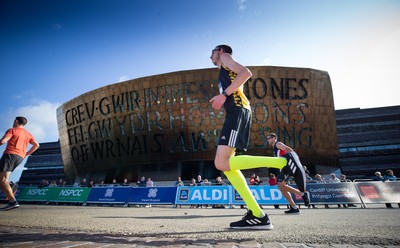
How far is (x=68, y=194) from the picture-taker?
1495 cm

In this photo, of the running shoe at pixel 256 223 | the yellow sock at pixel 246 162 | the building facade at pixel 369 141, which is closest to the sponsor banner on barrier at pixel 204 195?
the running shoe at pixel 256 223

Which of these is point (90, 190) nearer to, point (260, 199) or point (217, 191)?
point (217, 191)

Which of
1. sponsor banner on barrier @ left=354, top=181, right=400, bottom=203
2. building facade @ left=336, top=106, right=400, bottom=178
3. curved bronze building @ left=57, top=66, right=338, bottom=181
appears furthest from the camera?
building facade @ left=336, top=106, right=400, bottom=178

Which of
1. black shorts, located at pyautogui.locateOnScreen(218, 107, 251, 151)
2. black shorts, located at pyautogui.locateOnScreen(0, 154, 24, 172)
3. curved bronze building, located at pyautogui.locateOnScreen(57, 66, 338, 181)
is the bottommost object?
black shorts, located at pyautogui.locateOnScreen(0, 154, 24, 172)

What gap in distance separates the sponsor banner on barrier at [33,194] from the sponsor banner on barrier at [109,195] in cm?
383

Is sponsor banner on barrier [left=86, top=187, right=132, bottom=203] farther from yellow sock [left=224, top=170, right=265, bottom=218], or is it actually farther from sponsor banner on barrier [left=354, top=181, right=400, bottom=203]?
yellow sock [left=224, top=170, right=265, bottom=218]

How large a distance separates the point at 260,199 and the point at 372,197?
15.7 ft

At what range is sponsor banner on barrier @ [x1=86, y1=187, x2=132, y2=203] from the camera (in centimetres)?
1327

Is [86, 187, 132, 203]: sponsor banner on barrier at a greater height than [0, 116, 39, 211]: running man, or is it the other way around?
[0, 116, 39, 211]: running man

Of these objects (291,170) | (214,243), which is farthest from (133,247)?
(291,170)

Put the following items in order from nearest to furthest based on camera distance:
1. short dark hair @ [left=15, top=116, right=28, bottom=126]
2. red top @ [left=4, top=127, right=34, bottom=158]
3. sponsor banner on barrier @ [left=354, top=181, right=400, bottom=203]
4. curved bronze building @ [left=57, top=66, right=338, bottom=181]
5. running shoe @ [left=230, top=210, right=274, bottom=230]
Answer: running shoe @ [left=230, top=210, right=274, bottom=230] → red top @ [left=4, top=127, right=34, bottom=158] → short dark hair @ [left=15, top=116, right=28, bottom=126] → sponsor banner on barrier @ [left=354, top=181, right=400, bottom=203] → curved bronze building @ [left=57, top=66, right=338, bottom=181]

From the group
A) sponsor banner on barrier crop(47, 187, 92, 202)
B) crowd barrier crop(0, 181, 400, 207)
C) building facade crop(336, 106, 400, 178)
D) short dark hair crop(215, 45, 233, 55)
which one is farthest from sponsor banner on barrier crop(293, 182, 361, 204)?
building facade crop(336, 106, 400, 178)

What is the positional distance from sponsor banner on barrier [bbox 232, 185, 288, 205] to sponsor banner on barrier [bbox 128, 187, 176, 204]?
10.9ft

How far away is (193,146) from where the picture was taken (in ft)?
85.9
